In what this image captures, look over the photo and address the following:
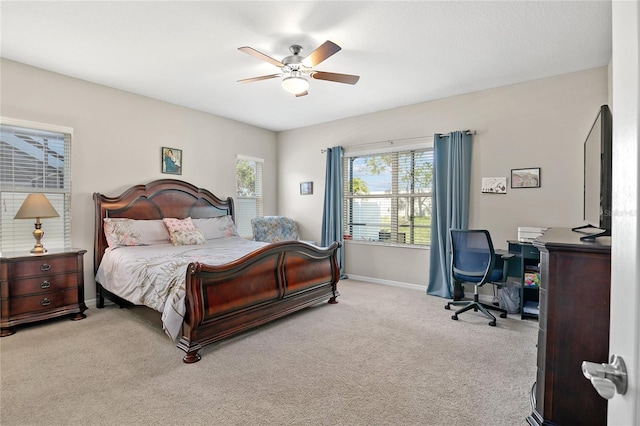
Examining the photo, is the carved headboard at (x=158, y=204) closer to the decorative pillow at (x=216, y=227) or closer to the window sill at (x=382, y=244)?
the decorative pillow at (x=216, y=227)

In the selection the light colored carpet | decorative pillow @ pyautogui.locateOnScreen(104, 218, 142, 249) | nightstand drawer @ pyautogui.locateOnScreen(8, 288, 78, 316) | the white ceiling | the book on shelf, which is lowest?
the light colored carpet

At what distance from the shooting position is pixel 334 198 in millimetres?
5594

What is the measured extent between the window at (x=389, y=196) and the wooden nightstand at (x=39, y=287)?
3.86 metres

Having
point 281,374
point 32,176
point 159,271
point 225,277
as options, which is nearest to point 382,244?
point 225,277

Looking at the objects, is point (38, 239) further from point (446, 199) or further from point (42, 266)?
point (446, 199)

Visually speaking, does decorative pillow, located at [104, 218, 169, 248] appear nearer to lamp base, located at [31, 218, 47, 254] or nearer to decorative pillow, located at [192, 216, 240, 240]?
decorative pillow, located at [192, 216, 240, 240]

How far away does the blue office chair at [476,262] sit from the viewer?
3.41 metres

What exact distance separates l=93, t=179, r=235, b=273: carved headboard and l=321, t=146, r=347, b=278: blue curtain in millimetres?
1666

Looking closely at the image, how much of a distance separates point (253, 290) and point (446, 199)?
293cm

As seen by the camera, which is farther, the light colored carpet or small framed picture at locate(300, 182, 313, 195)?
small framed picture at locate(300, 182, 313, 195)

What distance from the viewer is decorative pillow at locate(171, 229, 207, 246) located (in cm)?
419

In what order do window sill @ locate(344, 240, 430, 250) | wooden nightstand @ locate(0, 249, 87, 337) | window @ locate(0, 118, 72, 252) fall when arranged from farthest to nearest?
window sill @ locate(344, 240, 430, 250), window @ locate(0, 118, 72, 252), wooden nightstand @ locate(0, 249, 87, 337)

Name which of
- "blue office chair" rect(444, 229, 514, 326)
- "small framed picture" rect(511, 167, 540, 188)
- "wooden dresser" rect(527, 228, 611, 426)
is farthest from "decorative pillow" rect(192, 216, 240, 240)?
"wooden dresser" rect(527, 228, 611, 426)

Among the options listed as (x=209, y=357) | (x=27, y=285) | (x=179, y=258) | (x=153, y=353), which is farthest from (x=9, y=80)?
(x=209, y=357)
